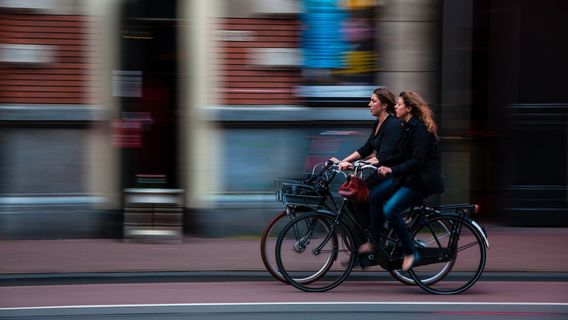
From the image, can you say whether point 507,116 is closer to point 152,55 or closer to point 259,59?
point 259,59

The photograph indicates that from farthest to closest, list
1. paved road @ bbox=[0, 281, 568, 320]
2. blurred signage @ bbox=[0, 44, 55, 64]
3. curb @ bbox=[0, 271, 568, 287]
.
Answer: blurred signage @ bbox=[0, 44, 55, 64] → curb @ bbox=[0, 271, 568, 287] → paved road @ bbox=[0, 281, 568, 320]

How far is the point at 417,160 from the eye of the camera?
22.9 feet

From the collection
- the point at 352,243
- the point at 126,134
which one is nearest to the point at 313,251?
the point at 352,243

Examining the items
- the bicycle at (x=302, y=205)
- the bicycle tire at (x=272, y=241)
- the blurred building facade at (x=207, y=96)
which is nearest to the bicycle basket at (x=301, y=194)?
the bicycle at (x=302, y=205)

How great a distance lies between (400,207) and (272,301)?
129cm

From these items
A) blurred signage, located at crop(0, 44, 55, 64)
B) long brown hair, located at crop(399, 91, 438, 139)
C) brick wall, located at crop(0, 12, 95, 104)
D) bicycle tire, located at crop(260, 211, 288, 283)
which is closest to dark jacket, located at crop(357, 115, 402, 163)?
long brown hair, located at crop(399, 91, 438, 139)

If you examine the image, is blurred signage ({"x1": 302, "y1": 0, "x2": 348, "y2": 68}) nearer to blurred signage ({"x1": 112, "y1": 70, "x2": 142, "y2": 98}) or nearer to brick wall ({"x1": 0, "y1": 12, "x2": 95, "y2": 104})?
blurred signage ({"x1": 112, "y1": 70, "x2": 142, "y2": 98})

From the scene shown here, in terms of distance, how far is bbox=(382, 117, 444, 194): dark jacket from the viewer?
699cm

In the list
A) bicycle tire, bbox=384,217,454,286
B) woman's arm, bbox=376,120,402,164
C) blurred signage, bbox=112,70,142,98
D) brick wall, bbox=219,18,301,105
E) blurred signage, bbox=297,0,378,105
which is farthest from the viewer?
blurred signage, bbox=297,0,378,105

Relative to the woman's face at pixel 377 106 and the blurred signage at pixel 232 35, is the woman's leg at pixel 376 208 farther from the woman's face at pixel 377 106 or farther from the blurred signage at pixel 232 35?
the blurred signage at pixel 232 35

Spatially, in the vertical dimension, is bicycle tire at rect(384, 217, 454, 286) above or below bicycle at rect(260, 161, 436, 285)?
below

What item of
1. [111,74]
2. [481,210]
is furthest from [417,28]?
[111,74]

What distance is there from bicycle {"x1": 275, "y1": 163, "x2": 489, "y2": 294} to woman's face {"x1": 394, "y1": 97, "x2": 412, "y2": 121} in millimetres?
535

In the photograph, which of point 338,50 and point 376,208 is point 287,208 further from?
point 338,50
